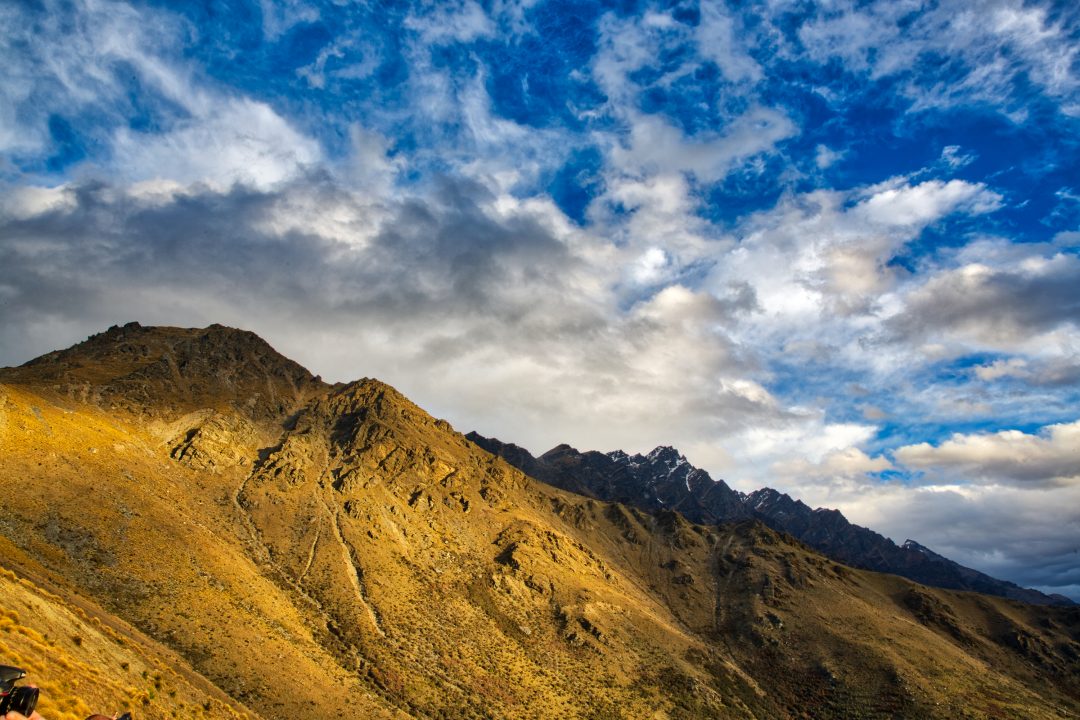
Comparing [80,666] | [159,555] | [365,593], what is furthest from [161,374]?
[80,666]

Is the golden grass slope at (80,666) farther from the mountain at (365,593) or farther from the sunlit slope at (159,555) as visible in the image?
the sunlit slope at (159,555)

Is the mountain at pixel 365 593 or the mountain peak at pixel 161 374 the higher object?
the mountain peak at pixel 161 374

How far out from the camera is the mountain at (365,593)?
2709 inches

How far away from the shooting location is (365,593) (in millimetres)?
105500

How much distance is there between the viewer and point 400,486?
156 m

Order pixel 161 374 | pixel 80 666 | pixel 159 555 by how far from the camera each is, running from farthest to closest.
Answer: pixel 161 374 < pixel 159 555 < pixel 80 666

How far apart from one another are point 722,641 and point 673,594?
1082 inches

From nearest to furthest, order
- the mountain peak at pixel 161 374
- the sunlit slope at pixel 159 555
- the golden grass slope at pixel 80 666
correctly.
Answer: the golden grass slope at pixel 80 666 < the sunlit slope at pixel 159 555 < the mountain peak at pixel 161 374

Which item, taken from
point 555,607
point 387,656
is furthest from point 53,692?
point 555,607

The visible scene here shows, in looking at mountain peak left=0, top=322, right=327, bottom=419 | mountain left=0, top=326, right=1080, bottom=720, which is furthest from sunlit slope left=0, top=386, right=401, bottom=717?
mountain peak left=0, top=322, right=327, bottom=419

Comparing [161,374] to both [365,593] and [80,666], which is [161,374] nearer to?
[365,593]

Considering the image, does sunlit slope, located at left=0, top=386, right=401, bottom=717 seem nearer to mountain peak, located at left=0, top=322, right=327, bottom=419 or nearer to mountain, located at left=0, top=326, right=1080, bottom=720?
mountain, located at left=0, top=326, right=1080, bottom=720

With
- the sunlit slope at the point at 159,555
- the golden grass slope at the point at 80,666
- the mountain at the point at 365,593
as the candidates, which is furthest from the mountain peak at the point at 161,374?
the golden grass slope at the point at 80,666

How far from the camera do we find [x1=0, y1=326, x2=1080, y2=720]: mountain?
6881 centimetres
